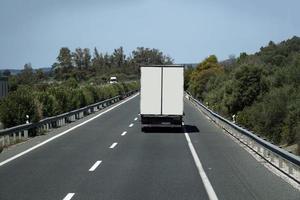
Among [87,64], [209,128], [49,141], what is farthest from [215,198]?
[87,64]

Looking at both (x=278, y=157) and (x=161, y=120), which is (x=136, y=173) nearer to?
(x=278, y=157)

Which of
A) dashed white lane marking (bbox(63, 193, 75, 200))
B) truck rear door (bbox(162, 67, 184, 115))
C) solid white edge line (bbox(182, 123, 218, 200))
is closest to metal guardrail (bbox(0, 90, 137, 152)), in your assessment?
truck rear door (bbox(162, 67, 184, 115))

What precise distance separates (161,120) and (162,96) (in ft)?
4.19

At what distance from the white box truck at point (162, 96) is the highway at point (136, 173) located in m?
5.40

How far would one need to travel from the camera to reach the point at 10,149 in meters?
20.9

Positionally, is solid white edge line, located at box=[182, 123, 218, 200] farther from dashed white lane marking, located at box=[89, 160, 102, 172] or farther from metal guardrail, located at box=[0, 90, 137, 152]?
metal guardrail, located at box=[0, 90, 137, 152]

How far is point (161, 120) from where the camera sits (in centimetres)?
2977

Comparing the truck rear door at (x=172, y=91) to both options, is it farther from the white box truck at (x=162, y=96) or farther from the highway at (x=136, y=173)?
the highway at (x=136, y=173)

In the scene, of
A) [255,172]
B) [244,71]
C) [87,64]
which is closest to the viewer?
[255,172]

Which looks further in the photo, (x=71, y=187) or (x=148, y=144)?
(x=148, y=144)

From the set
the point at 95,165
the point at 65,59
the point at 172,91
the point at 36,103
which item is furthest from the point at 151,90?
the point at 65,59

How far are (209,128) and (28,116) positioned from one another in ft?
35.1

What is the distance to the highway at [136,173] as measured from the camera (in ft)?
37.1

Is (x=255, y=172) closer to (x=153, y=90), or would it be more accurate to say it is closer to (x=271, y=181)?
(x=271, y=181)
